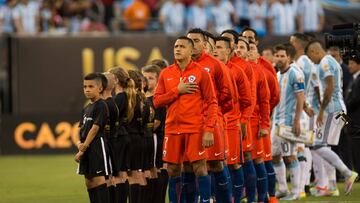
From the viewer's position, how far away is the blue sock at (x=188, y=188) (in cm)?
1355

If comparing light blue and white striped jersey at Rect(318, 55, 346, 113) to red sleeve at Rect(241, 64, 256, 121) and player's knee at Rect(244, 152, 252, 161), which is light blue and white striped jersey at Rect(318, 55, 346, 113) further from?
player's knee at Rect(244, 152, 252, 161)

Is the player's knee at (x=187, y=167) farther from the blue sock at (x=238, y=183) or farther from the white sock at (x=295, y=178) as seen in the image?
the white sock at (x=295, y=178)

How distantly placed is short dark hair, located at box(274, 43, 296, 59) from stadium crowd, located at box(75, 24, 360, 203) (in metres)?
0.03

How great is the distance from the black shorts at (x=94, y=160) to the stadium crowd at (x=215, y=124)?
1 centimetres

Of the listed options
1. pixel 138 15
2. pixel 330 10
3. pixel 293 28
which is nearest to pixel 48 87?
pixel 138 15

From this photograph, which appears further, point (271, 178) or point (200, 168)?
point (271, 178)

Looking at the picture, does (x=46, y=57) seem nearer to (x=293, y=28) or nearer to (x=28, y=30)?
(x=28, y=30)

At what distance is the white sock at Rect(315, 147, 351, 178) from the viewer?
684 inches

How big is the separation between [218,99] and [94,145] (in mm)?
1750

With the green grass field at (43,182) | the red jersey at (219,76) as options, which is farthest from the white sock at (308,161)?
the red jersey at (219,76)

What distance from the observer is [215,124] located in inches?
532

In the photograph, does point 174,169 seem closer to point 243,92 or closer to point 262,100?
point 243,92

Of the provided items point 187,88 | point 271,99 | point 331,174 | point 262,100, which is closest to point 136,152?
point 187,88

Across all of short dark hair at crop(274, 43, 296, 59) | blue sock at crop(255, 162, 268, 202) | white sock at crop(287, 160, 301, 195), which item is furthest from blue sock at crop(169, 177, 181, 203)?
short dark hair at crop(274, 43, 296, 59)
